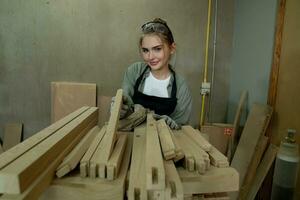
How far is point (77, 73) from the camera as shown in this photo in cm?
243

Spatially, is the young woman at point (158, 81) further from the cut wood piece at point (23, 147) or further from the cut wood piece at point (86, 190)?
the cut wood piece at point (86, 190)

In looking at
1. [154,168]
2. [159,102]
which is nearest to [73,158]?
[154,168]

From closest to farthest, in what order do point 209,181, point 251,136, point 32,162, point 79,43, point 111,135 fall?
1. point 32,162
2. point 209,181
3. point 111,135
4. point 251,136
5. point 79,43

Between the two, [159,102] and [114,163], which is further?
[159,102]

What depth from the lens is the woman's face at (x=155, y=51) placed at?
149 centimetres

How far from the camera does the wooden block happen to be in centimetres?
240

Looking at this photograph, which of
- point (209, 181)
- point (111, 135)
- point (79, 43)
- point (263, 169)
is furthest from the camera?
point (79, 43)

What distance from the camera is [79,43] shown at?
7.83ft

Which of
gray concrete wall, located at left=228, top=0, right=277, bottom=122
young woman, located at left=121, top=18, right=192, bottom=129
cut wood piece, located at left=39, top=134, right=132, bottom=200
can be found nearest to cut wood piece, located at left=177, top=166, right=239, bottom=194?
cut wood piece, located at left=39, top=134, right=132, bottom=200

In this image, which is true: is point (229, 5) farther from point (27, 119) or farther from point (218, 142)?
point (27, 119)

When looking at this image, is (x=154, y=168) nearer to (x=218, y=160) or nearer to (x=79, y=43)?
(x=218, y=160)

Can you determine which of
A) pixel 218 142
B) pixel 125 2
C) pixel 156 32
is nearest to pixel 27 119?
pixel 125 2

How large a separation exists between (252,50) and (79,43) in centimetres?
162

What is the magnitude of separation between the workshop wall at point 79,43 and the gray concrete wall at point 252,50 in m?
0.14
